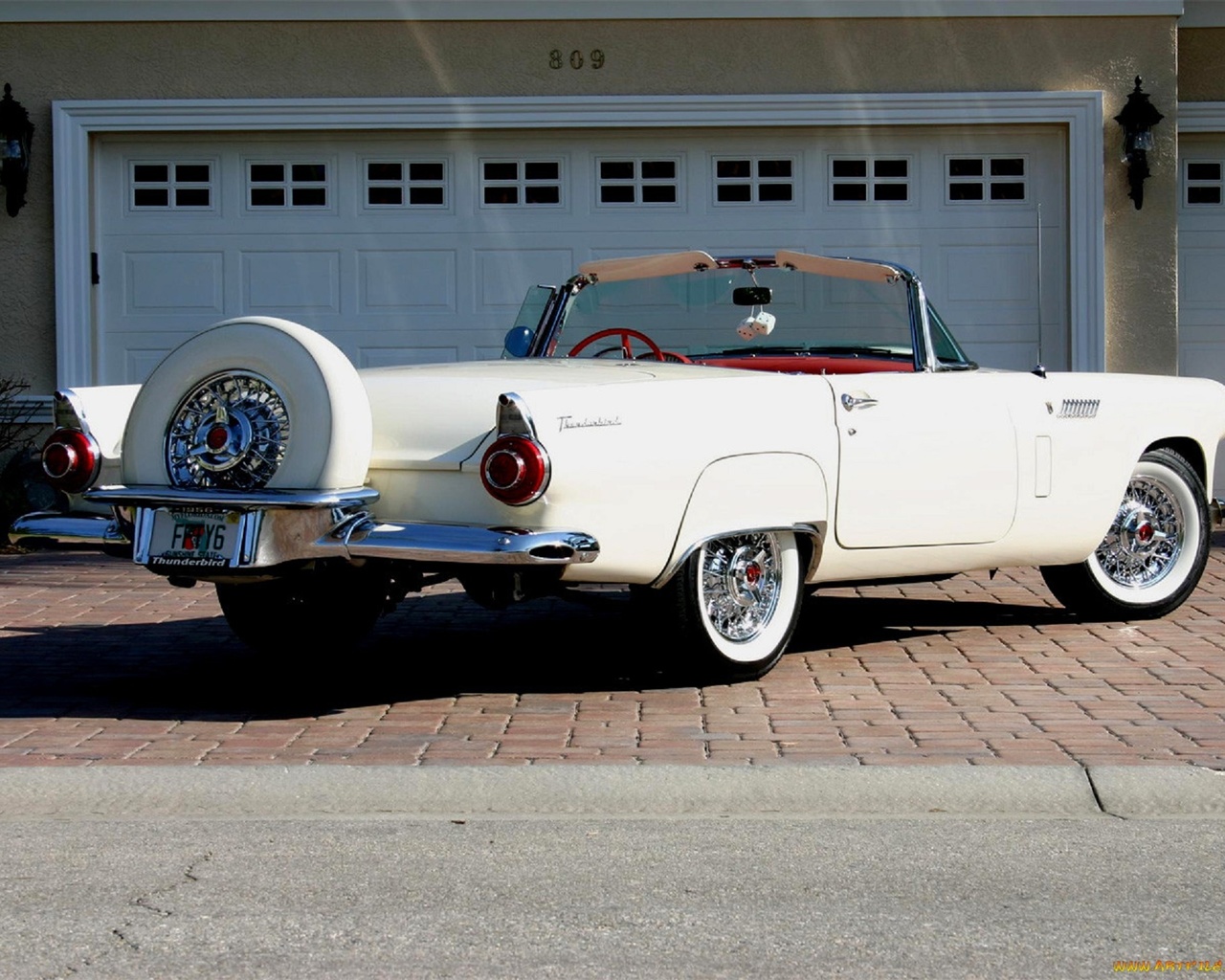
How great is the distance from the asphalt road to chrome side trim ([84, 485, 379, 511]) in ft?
2.89

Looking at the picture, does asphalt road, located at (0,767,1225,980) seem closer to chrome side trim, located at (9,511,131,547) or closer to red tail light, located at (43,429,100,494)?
chrome side trim, located at (9,511,131,547)

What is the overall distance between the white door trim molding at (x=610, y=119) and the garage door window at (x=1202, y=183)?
1045mm

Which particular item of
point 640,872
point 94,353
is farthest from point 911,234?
point 640,872

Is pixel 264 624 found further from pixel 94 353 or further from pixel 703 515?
pixel 94 353

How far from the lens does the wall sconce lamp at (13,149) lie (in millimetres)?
12492

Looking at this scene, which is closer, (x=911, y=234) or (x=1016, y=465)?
(x=1016, y=465)

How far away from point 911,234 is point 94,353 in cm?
567

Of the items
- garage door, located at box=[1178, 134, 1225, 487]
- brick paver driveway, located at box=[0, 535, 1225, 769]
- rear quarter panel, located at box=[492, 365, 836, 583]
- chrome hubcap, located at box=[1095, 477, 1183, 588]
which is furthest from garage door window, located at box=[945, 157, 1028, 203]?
rear quarter panel, located at box=[492, 365, 836, 583]

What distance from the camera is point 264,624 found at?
7094 mm

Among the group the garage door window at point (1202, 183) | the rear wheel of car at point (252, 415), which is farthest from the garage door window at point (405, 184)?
the rear wheel of car at point (252, 415)

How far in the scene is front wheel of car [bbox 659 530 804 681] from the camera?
6223 mm

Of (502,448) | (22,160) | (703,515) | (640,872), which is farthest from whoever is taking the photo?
(22,160)

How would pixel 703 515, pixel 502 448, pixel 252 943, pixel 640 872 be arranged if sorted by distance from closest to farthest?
pixel 252 943, pixel 640 872, pixel 502 448, pixel 703 515

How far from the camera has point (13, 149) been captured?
40.9 feet
